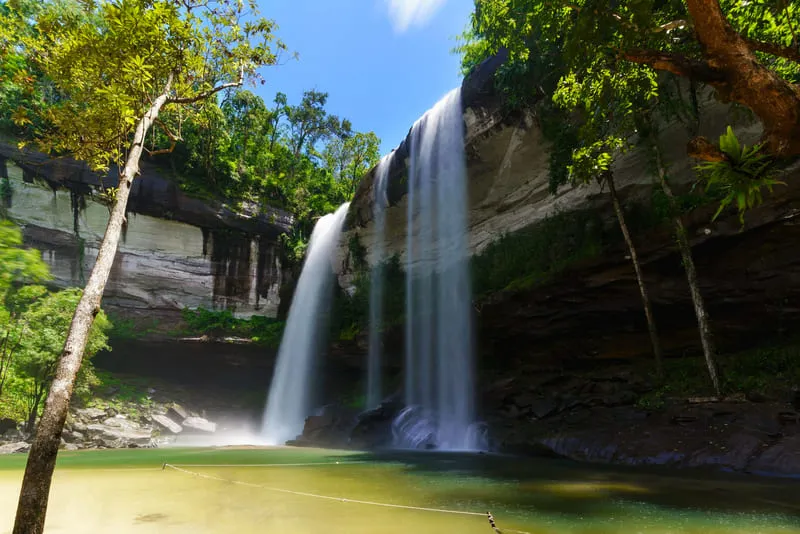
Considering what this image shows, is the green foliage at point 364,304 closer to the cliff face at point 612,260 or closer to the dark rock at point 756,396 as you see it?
the cliff face at point 612,260

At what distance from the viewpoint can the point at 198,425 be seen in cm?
2217

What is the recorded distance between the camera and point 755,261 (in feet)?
37.3

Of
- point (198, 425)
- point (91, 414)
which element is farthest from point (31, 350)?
point (198, 425)

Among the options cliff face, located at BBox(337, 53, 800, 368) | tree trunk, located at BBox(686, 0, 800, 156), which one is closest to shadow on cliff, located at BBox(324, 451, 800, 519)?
tree trunk, located at BBox(686, 0, 800, 156)

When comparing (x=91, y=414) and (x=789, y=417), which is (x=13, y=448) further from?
(x=789, y=417)

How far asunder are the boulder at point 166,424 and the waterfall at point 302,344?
171 inches

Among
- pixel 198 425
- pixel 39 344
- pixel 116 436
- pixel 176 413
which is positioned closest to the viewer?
pixel 39 344

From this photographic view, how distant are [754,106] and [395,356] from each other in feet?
63.2

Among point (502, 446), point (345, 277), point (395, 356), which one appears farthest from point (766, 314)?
point (345, 277)

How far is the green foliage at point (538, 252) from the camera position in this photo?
1425cm

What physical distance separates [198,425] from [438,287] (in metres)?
14.0

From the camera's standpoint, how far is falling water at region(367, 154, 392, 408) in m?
22.3

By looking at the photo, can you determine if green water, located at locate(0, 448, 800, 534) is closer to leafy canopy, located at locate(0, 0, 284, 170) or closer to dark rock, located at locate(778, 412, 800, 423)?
dark rock, located at locate(778, 412, 800, 423)

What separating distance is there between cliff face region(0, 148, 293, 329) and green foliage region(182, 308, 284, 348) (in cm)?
100
